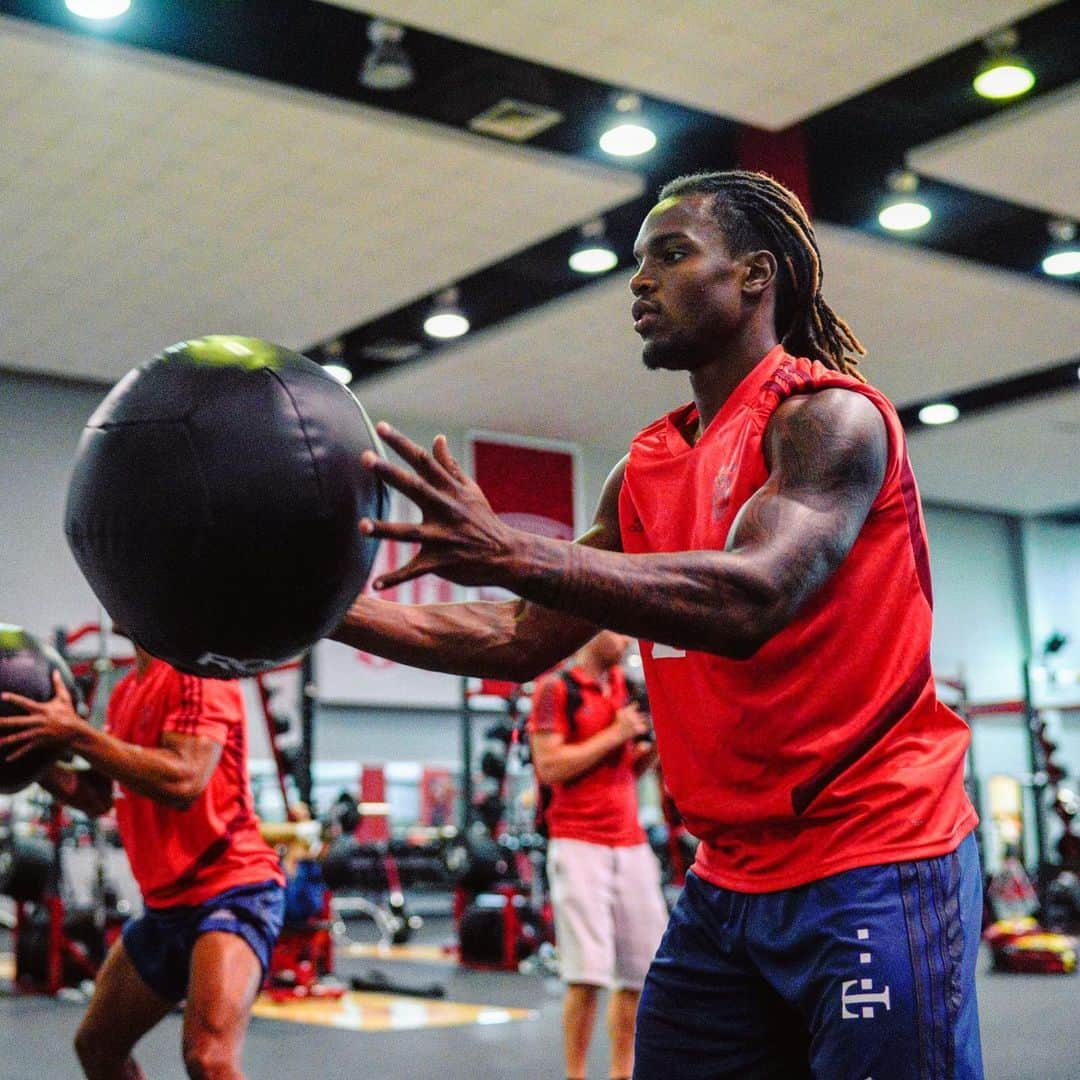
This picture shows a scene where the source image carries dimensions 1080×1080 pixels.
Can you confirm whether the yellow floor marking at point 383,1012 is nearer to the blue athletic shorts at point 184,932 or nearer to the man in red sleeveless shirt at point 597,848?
the man in red sleeveless shirt at point 597,848

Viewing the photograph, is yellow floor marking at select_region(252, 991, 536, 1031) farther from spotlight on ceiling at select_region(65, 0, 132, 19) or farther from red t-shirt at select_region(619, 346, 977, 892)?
red t-shirt at select_region(619, 346, 977, 892)

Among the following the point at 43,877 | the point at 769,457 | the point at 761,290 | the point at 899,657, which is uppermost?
the point at 761,290

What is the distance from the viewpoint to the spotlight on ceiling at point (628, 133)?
6.21 m

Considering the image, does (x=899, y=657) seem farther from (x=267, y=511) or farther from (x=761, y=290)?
(x=267, y=511)

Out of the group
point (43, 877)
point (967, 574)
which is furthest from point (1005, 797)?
point (43, 877)

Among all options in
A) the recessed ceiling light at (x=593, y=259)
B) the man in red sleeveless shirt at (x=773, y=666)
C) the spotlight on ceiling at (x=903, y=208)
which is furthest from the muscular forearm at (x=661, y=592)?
the recessed ceiling light at (x=593, y=259)

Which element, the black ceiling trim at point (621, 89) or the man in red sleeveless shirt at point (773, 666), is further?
the black ceiling trim at point (621, 89)

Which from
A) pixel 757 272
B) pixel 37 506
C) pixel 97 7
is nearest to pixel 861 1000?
pixel 757 272

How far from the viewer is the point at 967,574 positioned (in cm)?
1420

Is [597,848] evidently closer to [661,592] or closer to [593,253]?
[661,592]

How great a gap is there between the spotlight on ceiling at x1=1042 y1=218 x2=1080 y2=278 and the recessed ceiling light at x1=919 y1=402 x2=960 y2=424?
261 centimetres

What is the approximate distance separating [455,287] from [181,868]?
5.89 m

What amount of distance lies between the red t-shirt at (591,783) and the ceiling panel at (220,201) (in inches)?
114

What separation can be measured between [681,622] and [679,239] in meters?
0.64
